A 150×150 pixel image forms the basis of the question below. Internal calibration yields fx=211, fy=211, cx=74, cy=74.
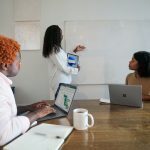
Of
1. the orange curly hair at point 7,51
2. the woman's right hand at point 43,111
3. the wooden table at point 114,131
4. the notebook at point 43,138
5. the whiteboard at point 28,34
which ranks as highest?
the whiteboard at point 28,34

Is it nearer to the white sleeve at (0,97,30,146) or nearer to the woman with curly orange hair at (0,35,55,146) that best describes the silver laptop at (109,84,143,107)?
the woman with curly orange hair at (0,35,55,146)

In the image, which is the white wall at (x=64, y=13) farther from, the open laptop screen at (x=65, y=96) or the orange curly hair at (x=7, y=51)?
the orange curly hair at (x=7, y=51)

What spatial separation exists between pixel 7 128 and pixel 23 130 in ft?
0.41

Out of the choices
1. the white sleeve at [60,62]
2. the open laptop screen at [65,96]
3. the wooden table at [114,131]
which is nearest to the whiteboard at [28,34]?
the white sleeve at [60,62]

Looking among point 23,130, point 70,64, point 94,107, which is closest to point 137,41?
point 70,64

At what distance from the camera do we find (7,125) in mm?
1059

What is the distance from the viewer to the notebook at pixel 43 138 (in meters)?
1.01

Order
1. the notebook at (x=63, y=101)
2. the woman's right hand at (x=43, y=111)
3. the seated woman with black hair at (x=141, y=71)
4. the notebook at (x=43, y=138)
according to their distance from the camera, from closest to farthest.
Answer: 1. the notebook at (x=43, y=138)
2. the woman's right hand at (x=43, y=111)
3. the notebook at (x=63, y=101)
4. the seated woman with black hair at (x=141, y=71)

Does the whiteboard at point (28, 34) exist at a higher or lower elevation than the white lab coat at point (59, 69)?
higher

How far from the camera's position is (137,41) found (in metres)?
3.45

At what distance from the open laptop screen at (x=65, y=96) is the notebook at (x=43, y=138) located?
30cm

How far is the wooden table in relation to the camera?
105cm

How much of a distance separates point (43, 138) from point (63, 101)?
569mm

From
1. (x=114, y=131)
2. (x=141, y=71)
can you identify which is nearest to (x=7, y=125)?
(x=114, y=131)
